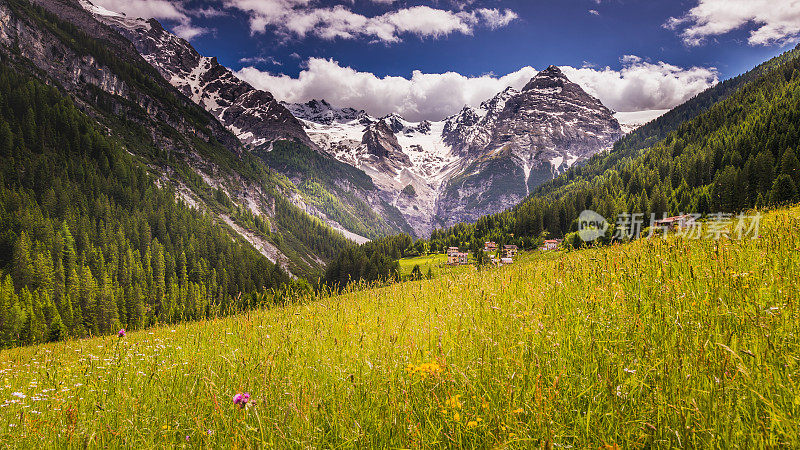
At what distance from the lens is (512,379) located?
286 cm

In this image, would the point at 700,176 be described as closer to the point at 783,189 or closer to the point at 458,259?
the point at 783,189

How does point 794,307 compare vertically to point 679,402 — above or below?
above

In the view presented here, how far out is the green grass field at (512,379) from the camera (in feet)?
7.46

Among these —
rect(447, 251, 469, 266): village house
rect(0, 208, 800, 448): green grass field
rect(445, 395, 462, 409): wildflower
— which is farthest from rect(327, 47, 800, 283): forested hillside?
rect(445, 395, 462, 409): wildflower

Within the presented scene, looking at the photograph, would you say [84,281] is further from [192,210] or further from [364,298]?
[364,298]

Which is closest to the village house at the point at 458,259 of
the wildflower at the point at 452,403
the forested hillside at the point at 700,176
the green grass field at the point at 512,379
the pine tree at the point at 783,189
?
the forested hillside at the point at 700,176

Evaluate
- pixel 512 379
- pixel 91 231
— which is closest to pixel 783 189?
pixel 512 379

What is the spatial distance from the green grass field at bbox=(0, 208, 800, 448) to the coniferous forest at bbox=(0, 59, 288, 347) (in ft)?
288

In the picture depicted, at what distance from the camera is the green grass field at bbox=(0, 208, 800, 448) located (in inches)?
89.5

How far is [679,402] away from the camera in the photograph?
224 cm

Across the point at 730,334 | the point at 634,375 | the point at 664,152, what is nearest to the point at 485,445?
the point at 634,375

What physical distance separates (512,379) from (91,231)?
17191 cm

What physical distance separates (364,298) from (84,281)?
121 m

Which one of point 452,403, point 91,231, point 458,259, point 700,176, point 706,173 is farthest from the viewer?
point 91,231
